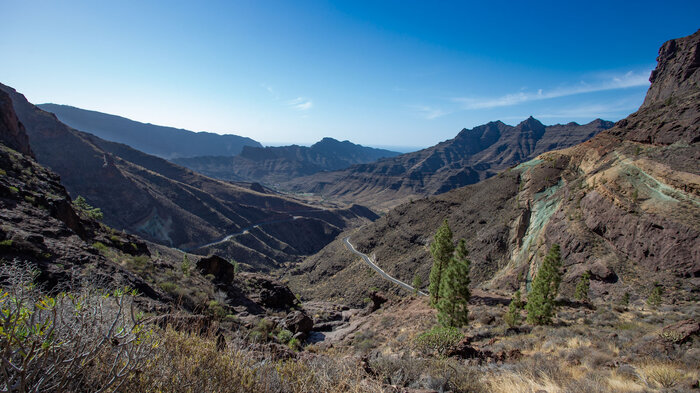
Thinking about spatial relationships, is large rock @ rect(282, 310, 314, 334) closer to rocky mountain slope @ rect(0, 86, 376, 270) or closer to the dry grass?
the dry grass

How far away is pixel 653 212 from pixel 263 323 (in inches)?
1529

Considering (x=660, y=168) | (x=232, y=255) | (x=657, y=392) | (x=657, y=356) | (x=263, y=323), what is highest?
(x=660, y=168)

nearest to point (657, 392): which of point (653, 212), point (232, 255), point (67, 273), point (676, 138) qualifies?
point (67, 273)

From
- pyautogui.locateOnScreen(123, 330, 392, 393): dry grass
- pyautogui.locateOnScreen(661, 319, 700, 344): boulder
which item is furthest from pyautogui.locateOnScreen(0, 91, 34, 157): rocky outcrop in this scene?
pyautogui.locateOnScreen(661, 319, 700, 344): boulder

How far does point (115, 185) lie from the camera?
7956 centimetres

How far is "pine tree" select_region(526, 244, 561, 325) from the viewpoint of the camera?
700 inches

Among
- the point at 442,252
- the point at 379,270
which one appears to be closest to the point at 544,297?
the point at 442,252

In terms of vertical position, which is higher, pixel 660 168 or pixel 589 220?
pixel 660 168

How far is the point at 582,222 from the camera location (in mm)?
36875

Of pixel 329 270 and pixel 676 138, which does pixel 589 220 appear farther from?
pixel 329 270

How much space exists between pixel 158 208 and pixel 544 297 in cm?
8932

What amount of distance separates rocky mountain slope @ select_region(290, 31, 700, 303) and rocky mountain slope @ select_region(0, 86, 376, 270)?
27.5m

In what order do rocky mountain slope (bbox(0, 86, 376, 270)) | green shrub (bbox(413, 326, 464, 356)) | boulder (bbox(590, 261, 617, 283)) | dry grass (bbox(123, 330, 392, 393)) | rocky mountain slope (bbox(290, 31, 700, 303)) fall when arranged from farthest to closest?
rocky mountain slope (bbox(0, 86, 376, 270)), boulder (bbox(590, 261, 617, 283)), rocky mountain slope (bbox(290, 31, 700, 303)), green shrub (bbox(413, 326, 464, 356)), dry grass (bbox(123, 330, 392, 393))

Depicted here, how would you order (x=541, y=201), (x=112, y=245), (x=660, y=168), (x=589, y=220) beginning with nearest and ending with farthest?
(x=112, y=245) → (x=660, y=168) → (x=589, y=220) → (x=541, y=201)
